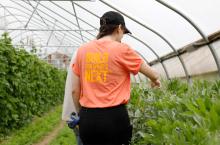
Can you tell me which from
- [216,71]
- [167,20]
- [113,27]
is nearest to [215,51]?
[216,71]

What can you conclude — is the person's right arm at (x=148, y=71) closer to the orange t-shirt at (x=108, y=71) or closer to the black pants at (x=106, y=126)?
the orange t-shirt at (x=108, y=71)

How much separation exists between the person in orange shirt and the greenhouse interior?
241mm

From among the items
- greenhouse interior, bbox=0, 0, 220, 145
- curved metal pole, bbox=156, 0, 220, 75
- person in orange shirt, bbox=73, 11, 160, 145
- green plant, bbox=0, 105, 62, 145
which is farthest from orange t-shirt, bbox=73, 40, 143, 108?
green plant, bbox=0, 105, 62, 145

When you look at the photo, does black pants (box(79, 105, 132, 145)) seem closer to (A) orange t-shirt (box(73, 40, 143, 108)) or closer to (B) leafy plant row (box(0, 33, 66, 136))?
(A) orange t-shirt (box(73, 40, 143, 108))

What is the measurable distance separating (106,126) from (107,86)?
315mm

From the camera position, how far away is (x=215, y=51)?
6848 millimetres

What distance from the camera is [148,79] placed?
9.46 meters

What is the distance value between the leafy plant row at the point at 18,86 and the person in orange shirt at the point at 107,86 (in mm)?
5205

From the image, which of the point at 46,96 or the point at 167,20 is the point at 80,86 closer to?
the point at 167,20

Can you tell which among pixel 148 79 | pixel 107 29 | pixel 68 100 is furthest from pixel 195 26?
pixel 107 29

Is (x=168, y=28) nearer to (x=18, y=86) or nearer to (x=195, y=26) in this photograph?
(x=195, y=26)

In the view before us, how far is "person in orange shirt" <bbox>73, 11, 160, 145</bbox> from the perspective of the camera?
11.4 feet

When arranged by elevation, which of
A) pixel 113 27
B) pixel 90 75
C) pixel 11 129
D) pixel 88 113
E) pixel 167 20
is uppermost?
pixel 167 20

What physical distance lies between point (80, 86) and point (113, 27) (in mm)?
582
